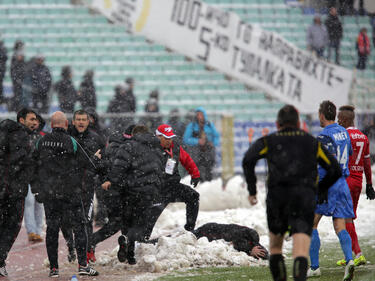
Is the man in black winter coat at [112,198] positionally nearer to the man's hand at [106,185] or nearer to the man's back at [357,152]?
the man's hand at [106,185]

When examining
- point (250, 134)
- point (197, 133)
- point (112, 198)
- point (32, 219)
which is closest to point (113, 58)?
point (250, 134)

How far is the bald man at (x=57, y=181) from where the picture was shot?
8820mm

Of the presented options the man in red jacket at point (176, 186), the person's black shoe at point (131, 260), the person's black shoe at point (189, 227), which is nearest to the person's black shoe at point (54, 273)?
the person's black shoe at point (131, 260)

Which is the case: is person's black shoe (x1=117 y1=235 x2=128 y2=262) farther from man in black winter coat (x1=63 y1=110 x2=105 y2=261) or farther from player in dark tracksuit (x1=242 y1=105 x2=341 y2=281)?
player in dark tracksuit (x1=242 y1=105 x2=341 y2=281)

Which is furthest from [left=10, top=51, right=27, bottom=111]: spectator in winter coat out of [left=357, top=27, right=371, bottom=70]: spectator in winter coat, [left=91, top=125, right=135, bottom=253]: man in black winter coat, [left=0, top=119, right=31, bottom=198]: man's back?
[left=357, top=27, right=371, bottom=70]: spectator in winter coat

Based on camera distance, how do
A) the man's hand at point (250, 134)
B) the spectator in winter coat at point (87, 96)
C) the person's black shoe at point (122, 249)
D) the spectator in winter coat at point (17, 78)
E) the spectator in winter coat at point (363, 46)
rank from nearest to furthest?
the person's black shoe at point (122, 249)
the man's hand at point (250, 134)
the spectator in winter coat at point (17, 78)
the spectator in winter coat at point (87, 96)
the spectator in winter coat at point (363, 46)

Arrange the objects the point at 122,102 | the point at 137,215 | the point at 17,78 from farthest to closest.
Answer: the point at 122,102 < the point at 17,78 < the point at 137,215

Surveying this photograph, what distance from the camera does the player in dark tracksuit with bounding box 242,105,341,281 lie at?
6.42 metres

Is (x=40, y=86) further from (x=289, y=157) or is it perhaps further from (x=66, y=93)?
(x=289, y=157)

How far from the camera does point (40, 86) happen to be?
17203mm

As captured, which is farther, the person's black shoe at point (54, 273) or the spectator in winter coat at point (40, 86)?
the spectator in winter coat at point (40, 86)

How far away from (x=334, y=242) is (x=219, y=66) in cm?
1150

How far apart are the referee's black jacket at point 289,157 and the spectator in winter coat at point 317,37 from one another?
639 inches

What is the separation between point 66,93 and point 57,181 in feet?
30.3
